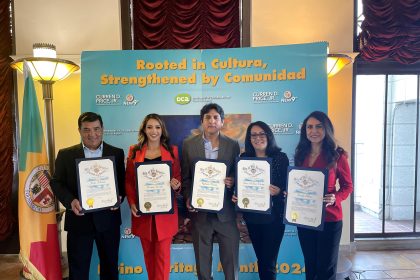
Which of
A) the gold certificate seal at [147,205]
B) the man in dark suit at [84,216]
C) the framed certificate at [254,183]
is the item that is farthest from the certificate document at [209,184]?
the man in dark suit at [84,216]

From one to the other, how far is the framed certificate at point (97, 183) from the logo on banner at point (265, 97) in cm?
143

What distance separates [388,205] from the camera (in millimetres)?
4535

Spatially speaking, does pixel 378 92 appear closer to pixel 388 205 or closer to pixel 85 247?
pixel 388 205

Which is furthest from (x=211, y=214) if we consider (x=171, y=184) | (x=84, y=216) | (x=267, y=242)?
(x=84, y=216)

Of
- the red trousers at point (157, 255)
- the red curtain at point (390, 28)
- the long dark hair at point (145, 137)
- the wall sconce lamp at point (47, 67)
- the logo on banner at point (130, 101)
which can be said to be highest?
the red curtain at point (390, 28)

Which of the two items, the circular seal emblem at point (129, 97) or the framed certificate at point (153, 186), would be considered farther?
the circular seal emblem at point (129, 97)

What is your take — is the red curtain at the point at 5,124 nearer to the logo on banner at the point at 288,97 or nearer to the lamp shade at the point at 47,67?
the lamp shade at the point at 47,67

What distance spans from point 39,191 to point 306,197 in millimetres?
2225

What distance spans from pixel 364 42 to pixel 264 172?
8.44 ft

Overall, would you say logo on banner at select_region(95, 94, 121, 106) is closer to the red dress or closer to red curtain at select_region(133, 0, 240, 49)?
the red dress

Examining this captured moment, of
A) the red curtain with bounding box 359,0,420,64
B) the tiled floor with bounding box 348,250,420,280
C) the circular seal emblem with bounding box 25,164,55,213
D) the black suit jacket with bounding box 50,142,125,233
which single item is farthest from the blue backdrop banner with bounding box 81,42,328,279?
the red curtain with bounding box 359,0,420,64

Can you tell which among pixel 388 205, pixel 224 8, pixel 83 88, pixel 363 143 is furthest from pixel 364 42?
pixel 83 88

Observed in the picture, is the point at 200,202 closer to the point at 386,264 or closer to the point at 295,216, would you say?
the point at 295,216

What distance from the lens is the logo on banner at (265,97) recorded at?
280cm
